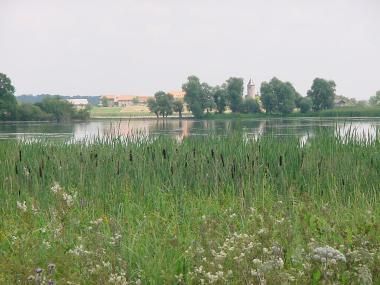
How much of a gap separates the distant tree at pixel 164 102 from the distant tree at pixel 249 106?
12093 millimetres

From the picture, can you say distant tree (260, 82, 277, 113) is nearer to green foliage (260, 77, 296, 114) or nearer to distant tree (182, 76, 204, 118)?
green foliage (260, 77, 296, 114)

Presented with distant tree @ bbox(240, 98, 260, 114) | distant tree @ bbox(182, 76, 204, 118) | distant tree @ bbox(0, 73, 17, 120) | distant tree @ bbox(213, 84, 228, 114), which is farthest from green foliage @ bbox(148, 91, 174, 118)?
distant tree @ bbox(0, 73, 17, 120)

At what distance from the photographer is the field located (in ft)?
14.1

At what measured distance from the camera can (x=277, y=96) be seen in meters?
67.9

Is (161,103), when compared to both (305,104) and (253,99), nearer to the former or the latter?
(253,99)

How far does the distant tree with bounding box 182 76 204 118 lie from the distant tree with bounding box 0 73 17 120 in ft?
71.6

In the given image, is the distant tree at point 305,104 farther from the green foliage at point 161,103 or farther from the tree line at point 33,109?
the tree line at point 33,109

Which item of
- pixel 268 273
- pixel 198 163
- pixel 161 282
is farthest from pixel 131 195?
pixel 268 273

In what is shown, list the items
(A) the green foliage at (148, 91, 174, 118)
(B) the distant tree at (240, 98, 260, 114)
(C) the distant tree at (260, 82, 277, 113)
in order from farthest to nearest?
(B) the distant tree at (240, 98, 260, 114)
(C) the distant tree at (260, 82, 277, 113)
(A) the green foliage at (148, 91, 174, 118)

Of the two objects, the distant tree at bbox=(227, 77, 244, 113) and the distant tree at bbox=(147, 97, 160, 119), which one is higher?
the distant tree at bbox=(227, 77, 244, 113)

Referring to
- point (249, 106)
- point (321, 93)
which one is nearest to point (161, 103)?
point (249, 106)

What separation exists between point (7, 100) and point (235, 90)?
3057 cm

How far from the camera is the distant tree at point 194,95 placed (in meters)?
64.4

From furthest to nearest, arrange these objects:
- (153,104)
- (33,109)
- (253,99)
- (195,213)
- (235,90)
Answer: (253,99) < (235,90) < (153,104) < (33,109) < (195,213)
